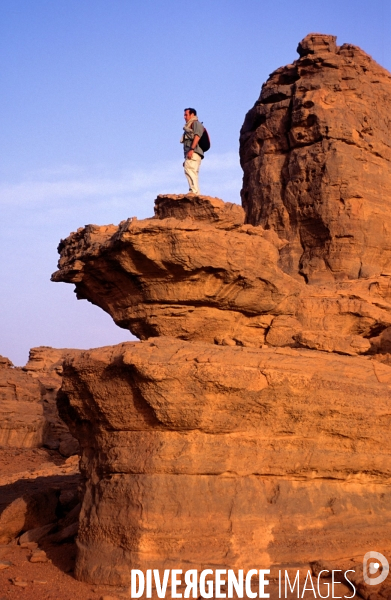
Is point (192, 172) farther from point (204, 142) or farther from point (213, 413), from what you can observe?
point (213, 413)

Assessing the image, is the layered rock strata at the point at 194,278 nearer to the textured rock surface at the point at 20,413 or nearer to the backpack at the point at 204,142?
the backpack at the point at 204,142

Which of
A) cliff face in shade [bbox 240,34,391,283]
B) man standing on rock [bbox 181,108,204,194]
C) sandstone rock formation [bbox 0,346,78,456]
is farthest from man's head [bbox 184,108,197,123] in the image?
sandstone rock formation [bbox 0,346,78,456]

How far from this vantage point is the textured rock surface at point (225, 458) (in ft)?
21.1

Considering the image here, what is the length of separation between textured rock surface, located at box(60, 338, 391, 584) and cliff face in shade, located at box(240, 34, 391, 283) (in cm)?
854

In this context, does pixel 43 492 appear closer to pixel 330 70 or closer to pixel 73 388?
pixel 73 388

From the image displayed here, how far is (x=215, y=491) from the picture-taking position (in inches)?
260

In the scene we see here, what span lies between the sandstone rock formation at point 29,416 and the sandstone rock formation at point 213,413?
1055cm

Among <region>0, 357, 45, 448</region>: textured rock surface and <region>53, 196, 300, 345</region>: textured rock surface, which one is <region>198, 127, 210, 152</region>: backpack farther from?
<region>0, 357, 45, 448</region>: textured rock surface

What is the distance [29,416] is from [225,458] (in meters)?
14.6

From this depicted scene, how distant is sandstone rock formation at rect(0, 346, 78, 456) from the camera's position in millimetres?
19703

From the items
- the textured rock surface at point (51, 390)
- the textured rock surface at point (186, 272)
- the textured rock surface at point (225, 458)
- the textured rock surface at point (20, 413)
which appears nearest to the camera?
the textured rock surface at point (225, 458)

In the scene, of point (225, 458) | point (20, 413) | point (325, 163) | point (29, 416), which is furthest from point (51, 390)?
point (225, 458)

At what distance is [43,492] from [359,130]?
1158 centimetres

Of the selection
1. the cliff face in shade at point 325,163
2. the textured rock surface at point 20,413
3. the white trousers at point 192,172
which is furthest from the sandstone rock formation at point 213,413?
the textured rock surface at point 20,413
